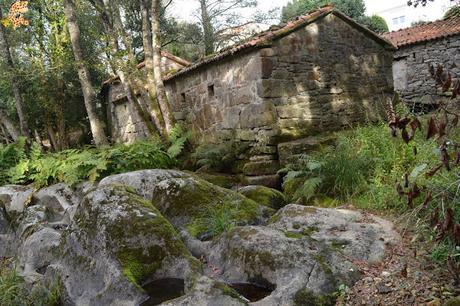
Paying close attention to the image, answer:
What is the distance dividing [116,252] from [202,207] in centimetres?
147

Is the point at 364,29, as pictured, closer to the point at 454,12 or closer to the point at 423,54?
the point at 454,12

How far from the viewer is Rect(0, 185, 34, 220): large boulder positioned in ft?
24.9

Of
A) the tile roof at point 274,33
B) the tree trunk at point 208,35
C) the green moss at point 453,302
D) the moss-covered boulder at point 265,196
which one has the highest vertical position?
the tree trunk at point 208,35

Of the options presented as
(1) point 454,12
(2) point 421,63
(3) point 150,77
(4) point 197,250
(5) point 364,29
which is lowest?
(4) point 197,250

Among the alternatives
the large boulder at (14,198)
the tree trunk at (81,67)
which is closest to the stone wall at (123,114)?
the tree trunk at (81,67)

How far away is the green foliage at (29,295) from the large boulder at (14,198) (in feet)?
11.9

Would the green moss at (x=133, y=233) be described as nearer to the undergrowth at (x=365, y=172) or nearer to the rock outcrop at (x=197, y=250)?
the rock outcrop at (x=197, y=250)

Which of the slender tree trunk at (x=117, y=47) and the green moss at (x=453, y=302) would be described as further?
the slender tree trunk at (x=117, y=47)

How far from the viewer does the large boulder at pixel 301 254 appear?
342 cm

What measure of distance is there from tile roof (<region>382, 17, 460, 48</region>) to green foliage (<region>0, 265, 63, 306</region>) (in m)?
15.2

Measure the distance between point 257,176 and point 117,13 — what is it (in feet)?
19.9

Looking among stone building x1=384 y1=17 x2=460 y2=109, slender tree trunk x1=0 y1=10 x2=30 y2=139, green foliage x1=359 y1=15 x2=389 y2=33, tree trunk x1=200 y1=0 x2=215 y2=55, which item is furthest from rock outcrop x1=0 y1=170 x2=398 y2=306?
green foliage x1=359 y1=15 x2=389 y2=33

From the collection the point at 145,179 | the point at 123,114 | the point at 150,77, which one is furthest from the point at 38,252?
the point at 123,114

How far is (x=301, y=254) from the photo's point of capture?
145 inches
